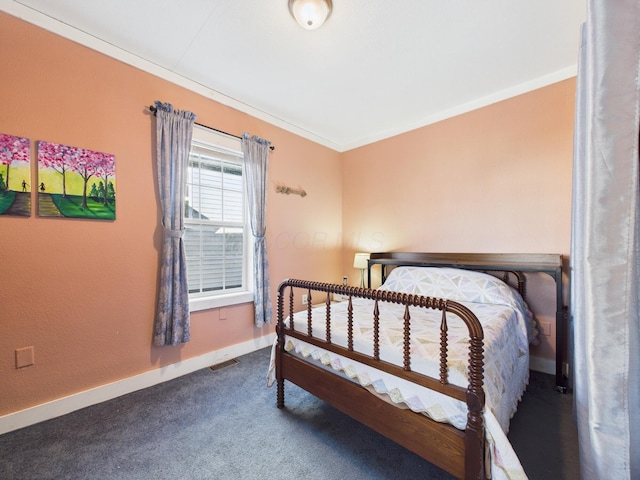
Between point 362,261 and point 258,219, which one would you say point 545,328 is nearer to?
point 362,261

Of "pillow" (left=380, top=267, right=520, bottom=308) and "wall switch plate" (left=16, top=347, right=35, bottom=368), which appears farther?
"pillow" (left=380, top=267, right=520, bottom=308)

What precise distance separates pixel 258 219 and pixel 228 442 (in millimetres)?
1969

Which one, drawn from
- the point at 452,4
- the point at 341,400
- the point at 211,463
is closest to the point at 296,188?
the point at 452,4

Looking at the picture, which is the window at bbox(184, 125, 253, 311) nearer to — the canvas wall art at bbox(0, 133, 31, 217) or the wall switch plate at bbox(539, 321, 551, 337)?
the canvas wall art at bbox(0, 133, 31, 217)

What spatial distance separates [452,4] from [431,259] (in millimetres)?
2235

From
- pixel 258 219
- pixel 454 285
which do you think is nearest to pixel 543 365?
pixel 454 285

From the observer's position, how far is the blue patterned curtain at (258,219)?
288cm

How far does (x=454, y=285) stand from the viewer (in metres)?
2.43

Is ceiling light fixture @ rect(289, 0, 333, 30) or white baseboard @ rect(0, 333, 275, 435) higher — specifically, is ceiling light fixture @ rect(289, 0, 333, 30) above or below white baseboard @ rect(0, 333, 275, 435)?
above

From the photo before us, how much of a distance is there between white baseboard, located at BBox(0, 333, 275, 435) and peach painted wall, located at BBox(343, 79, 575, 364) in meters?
2.33

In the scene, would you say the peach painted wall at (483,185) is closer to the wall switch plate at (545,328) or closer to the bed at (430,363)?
the wall switch plate at (545,328)

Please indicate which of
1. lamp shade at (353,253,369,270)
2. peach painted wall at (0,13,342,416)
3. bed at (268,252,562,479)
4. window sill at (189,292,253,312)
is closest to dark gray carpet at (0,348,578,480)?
bed at (268,252,562,479)

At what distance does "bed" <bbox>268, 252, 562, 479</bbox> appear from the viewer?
3.51 feet

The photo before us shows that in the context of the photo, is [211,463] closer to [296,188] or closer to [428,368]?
[428,368]
